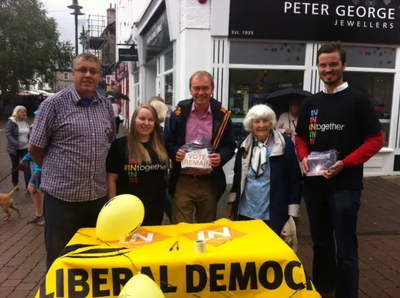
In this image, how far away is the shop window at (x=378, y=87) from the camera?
804 centimetres

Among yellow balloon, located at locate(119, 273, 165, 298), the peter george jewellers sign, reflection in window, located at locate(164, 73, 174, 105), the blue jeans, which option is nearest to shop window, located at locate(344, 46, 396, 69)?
the peter george jewellers sign

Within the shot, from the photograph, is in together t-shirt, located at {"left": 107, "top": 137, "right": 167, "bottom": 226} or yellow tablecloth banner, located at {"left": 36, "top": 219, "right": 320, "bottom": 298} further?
in together t-shirt, located at {"left": 107, "top": 137, "right": 167, "bottom": 226}

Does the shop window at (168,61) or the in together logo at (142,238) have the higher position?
the shop window at (168,61)

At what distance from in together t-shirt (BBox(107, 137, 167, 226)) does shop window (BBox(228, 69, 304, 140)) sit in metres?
4.96

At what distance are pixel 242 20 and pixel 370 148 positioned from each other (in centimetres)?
517

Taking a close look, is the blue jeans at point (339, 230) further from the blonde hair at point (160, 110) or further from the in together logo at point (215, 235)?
the blonde hair at point (160, 110)

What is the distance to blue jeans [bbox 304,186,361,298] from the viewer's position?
275 centimetres

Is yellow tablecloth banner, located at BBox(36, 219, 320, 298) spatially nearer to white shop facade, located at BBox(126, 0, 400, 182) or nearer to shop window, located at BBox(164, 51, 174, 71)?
white shop facade, located at BBox(126, 0, 400, 182)

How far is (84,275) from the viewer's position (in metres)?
1.97

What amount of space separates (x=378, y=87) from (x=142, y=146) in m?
6.88

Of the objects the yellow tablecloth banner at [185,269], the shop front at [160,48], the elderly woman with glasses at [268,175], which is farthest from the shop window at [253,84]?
the yellow tablecloth banner at [185,269]

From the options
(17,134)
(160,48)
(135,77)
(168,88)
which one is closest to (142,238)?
(17,134)

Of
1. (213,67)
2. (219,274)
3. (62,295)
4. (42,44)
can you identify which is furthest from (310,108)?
(42,44)

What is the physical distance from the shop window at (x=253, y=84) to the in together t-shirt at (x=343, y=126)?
4.95 m
